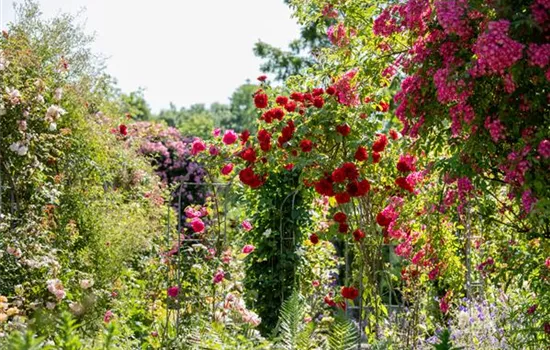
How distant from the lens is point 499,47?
2.93m

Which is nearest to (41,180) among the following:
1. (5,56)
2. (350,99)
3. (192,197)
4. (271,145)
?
(5,56)

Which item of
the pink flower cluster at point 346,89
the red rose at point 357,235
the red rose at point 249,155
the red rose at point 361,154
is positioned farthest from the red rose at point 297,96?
the red rose at point 357,235

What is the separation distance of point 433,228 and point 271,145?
1114 millimetres

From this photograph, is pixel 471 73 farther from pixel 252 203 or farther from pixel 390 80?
pixel 252 203

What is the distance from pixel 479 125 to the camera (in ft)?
10.8

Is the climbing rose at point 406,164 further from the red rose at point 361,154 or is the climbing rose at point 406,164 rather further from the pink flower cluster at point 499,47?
the pink flower cluster at point 499,47

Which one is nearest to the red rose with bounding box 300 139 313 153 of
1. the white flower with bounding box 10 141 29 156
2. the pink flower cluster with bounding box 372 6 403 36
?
the pink flower cluster with bounding box 372 6 403 36

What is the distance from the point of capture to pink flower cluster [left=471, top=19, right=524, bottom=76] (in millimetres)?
2924

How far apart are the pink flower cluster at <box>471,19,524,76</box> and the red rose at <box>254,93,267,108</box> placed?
2086mm

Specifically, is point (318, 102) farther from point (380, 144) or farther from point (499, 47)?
point (499, 47)

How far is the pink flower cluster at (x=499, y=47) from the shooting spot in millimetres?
2924

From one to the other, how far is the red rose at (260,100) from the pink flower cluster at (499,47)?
2086mm

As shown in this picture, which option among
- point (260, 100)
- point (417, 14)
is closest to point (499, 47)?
point (417, 14)

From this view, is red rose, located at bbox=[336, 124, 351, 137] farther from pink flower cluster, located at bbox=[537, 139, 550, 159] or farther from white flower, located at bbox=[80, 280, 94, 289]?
white flower, located at bbox=[80, 280, 94, 289]
